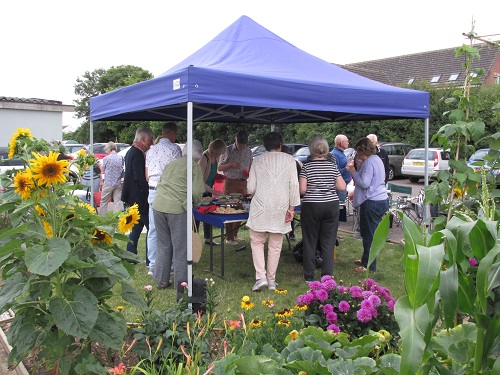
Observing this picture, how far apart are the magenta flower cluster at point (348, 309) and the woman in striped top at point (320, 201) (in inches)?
82.3

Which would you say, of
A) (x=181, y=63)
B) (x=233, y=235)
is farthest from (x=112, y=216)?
(x=233, y=235)

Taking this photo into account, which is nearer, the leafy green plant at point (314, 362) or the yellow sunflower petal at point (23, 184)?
the leafy green plant at point (314, 362)

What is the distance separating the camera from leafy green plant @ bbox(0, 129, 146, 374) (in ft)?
7.82

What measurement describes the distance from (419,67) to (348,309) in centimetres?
3384

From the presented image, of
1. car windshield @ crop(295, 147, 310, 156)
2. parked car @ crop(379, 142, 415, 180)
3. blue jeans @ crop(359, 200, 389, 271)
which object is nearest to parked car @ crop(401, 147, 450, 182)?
parked car @ crop(379, 142, 415, 180)

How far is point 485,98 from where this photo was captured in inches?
828

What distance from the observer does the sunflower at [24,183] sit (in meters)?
2.41

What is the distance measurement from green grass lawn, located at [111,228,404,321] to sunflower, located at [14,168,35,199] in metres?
2.04

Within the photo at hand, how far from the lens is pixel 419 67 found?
33.7m

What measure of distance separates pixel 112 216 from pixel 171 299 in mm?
2405

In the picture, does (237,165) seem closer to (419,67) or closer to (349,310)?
(349,310)

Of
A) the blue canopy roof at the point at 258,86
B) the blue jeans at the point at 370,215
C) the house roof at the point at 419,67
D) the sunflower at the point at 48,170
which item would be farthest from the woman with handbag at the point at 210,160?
the house roof at the point at 419,67

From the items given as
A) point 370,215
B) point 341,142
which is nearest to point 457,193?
point 370,215

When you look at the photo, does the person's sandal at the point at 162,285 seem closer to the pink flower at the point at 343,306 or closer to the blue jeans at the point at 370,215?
the blue jeans at the point at 370,215
